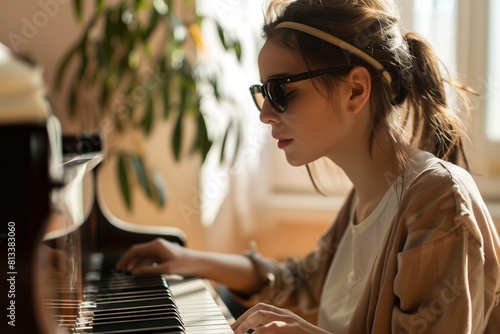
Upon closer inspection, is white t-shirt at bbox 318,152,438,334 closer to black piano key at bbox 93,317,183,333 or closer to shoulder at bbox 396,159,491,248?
shoulder at bbox 396,159,491,248

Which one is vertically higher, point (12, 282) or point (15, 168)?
point (15, 168)

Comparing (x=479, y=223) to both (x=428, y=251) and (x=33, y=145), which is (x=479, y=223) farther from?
(x=33, y=145)

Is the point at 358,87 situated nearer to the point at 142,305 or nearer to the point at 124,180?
the point at 142,305

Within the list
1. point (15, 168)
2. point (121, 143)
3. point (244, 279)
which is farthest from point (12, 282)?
point (121, 143)

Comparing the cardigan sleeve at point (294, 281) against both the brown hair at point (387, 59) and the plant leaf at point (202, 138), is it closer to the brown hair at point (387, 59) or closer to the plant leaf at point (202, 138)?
the brown hair at point (387, 59)

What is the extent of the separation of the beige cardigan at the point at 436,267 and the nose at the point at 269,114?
11.8 inches

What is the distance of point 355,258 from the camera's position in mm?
1459

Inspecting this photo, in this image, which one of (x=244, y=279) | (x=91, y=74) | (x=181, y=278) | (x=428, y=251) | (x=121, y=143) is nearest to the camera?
(x=428, y=251)

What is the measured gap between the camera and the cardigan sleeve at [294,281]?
1.67 meters

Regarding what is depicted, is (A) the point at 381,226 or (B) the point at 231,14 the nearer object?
(A) the point at 381,226

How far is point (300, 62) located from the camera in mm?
1311

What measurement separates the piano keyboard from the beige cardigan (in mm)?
294

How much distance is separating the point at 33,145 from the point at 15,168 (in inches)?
1.3

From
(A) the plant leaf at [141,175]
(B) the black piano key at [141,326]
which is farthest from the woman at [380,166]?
(A) the plant leaf at [141,175]
